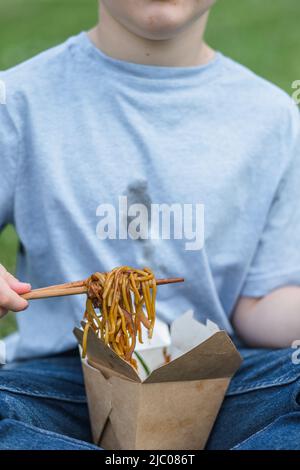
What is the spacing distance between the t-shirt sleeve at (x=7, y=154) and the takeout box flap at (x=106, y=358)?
13.1 inches

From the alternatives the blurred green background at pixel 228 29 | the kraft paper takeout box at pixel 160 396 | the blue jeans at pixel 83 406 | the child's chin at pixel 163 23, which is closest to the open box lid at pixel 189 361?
the kraft paper takeout box at pixel 160 396

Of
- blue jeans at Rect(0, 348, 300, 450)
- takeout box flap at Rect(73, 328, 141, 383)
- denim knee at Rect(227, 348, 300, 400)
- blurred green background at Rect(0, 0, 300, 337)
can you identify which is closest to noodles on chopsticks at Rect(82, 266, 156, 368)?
takeout box flap at Rect(73, 328, 141, 383)

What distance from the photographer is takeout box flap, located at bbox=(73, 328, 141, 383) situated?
1.30m

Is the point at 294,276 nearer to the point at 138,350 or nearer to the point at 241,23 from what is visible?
the point at 138,350

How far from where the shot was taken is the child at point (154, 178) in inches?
62.7

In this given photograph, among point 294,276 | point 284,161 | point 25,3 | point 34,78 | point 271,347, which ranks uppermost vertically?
point 34,78

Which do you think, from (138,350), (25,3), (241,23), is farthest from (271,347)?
(25,3)

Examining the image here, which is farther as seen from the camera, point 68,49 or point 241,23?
point 241,23

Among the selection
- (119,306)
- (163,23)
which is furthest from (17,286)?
(163,23)

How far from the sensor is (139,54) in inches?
65.0

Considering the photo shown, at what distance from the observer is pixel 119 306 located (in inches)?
53.9

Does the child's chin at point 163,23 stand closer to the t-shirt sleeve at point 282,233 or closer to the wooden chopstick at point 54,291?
the t-shirt sleeve at point 282,233
